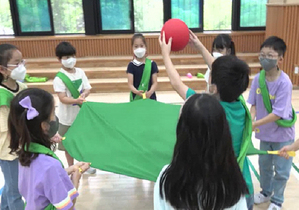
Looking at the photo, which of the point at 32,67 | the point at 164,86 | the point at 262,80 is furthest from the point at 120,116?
the point at 32,67

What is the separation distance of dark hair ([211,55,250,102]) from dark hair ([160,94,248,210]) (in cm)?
40

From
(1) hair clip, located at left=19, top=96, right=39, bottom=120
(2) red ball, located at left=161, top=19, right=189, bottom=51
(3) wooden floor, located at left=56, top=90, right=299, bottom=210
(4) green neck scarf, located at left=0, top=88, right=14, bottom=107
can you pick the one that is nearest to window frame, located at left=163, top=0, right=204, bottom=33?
(3) wooden floor, located at left=56, top=90, right=299, bottom=210

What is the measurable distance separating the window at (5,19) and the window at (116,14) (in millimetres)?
1956

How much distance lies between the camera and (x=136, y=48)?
289 cm

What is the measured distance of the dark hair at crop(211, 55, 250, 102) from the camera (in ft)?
4.58

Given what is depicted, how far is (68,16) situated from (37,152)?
5.71 meters

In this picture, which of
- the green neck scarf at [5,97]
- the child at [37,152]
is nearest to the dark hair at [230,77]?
the child at [37,152]

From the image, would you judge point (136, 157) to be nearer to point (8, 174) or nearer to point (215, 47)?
point (8, 174)

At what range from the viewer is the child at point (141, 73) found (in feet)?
9.37

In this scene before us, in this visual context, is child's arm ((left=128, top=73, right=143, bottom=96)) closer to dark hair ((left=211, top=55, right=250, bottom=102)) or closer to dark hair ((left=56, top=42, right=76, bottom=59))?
dark hair ((left=56, top=42, right=76, bottom=59))

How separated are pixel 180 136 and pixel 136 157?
97 centimetres

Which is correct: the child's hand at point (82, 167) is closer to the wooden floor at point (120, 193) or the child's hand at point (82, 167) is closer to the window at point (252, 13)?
the wooden floor at point (120, 193)

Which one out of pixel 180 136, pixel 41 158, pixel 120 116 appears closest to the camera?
pixel 180 136

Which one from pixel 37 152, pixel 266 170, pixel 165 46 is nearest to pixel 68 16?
pixel 165 46
